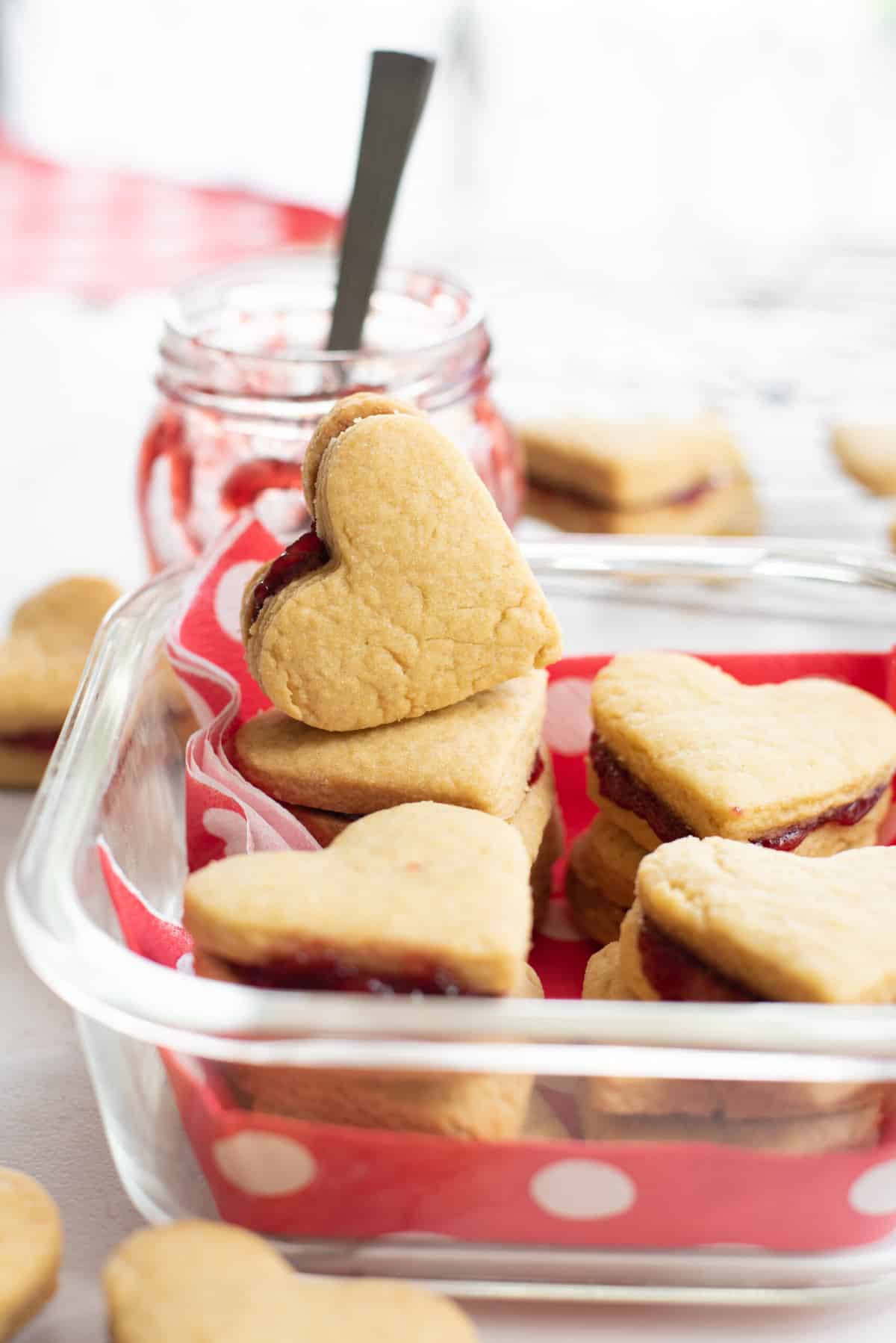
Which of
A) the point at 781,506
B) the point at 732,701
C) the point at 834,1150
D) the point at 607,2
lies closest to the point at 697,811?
the point at 732,701

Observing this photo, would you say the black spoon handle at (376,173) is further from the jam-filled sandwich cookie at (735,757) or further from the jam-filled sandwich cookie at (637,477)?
the jam-filled sandwich cookie at (637,477)

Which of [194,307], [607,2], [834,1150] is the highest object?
[607,2]

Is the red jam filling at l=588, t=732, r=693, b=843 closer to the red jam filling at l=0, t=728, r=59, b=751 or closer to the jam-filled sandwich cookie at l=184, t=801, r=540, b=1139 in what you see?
the jam-filled sandwich cookie at l=184, t=801, r=540, b=1139

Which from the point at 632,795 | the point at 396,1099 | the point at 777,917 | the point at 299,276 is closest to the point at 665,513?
the point at 299,276

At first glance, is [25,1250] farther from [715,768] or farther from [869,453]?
[869,453]

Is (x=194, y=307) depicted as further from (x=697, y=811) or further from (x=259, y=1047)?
(x=259, y=1047)
